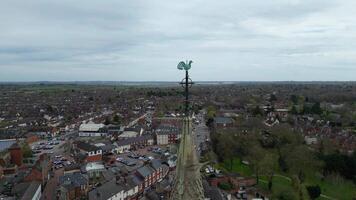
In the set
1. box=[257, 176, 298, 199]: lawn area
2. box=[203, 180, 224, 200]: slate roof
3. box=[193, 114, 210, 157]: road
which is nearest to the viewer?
box=[203, 180, 224, 200]: slate roof

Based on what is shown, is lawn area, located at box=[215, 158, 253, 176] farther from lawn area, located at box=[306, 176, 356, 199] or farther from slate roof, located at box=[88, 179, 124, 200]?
slate roof, located at box=[88, 179, 124, 200]

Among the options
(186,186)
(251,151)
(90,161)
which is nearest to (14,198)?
(90,161)

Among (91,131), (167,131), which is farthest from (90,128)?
(167,131)

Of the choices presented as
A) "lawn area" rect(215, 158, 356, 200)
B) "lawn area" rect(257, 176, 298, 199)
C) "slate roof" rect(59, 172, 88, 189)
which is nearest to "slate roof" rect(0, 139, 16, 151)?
"slate roof" rect(59, 172, 88, 189)

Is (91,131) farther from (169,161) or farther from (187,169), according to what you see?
(187,169)

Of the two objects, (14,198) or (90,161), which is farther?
(90,161)

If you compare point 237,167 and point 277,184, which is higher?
point 277,184

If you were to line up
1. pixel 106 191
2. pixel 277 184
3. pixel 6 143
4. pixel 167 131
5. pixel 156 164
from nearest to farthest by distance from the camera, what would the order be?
pixel 106 191, pixel 277 184, pixel 156 164, pixel 6 143, pixel 167 131

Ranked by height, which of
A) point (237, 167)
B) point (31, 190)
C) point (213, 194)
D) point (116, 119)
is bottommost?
point (237, 167)

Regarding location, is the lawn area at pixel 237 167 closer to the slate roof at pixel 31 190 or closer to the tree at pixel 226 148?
the tree at pixel 226 148

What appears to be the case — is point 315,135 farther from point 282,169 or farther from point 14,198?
point 14,198

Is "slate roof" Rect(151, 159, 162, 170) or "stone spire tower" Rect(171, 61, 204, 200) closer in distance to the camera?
"stone spire tower" Rect(171, 61, 204, 200)
